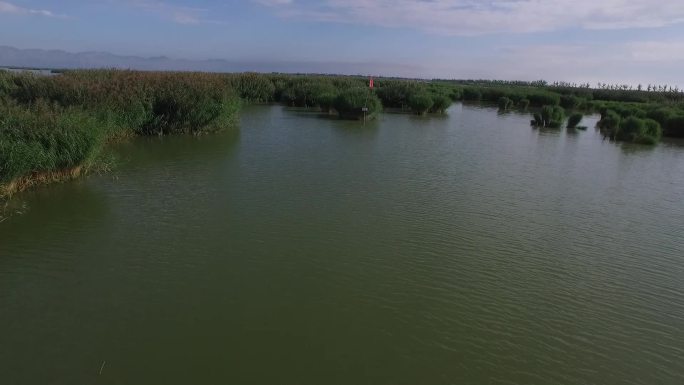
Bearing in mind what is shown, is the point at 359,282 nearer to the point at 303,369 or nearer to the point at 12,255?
the point at 303,369

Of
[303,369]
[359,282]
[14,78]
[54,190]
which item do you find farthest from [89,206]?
[14,78]

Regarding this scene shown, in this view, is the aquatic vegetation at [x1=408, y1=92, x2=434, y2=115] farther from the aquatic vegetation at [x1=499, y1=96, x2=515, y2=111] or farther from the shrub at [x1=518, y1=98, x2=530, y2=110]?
the shrub at [x1=518, y1=98, x2=530, y2=110]

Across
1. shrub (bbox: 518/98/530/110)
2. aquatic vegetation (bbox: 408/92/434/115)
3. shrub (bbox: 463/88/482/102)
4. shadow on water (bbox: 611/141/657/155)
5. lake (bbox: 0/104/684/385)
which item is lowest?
lake (bbox: 0/104/684/385)

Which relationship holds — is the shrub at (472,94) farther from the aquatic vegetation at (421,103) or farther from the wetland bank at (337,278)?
the wetland bank at (337,278)

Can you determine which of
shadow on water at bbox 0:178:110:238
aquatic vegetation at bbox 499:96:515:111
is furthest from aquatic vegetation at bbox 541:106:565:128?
shadow on water at bbox 0:178:110:238

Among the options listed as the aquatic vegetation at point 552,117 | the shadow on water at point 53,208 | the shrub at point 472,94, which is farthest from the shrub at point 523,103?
the shadow on water at point 53,208
